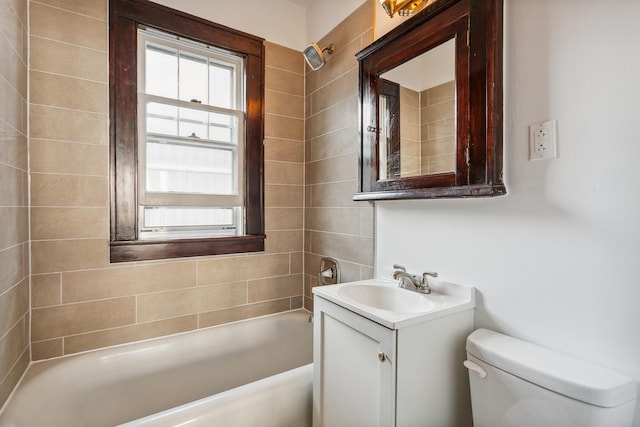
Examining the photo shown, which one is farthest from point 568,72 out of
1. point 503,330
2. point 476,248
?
point 503,330

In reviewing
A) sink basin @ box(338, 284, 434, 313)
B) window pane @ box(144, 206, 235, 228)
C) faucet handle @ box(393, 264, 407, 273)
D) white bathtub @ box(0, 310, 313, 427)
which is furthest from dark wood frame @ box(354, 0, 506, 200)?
window pane @ box(144, 206, 235, 228)

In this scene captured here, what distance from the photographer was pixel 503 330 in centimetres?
111

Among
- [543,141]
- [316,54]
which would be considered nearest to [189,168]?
[316,54]

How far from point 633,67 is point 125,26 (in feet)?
7.24

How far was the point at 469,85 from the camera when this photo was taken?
3.75ft

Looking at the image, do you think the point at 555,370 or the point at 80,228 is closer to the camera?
the point at 555,370

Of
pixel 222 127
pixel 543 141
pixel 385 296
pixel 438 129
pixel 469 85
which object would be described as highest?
pixel 222 127

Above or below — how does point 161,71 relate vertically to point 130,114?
above

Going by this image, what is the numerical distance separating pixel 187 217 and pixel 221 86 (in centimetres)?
91

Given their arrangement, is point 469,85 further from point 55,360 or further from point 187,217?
point 55,360

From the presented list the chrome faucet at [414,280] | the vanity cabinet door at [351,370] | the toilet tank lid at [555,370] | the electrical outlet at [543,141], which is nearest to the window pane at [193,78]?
the vanity cabinet door at [351,370]

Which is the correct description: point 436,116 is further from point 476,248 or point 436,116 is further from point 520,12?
point 476,248

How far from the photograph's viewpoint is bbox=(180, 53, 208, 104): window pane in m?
1.94

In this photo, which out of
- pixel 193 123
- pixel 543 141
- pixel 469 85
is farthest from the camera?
pixel 193 123
